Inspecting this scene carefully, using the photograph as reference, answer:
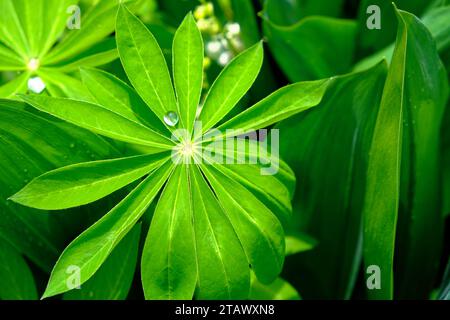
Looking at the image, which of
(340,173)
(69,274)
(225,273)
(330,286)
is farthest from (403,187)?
(69,274)

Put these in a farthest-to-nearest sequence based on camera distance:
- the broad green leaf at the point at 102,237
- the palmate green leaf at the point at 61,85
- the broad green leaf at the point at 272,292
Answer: the broad green leaf at the point at 272,292
the palmate green leaf at the point at 61,85
the broad green leaf at the point at 102,237

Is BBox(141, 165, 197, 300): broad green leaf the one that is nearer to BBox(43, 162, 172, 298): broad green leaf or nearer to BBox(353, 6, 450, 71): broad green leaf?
BBox(43, 162, 172, 298): broad green leaf

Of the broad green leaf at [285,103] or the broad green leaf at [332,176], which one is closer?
the broad green leaf at [285,103]

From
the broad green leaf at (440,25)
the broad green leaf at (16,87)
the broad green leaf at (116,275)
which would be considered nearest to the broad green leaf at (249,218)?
the broad green leaf at (116,275)

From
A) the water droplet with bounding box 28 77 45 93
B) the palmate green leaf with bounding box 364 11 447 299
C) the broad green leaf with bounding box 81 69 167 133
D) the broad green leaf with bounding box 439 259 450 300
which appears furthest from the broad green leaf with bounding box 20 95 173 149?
the broad green leaf with bounding box 439 259 450 300

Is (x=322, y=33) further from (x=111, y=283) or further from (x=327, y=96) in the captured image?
(x=111, y=283)

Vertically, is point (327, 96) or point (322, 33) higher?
point (322, 33)

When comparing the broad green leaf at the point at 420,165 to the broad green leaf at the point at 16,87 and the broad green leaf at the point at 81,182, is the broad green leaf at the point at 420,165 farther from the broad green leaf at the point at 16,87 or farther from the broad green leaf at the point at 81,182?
the broad green leaf at the point at 16,87

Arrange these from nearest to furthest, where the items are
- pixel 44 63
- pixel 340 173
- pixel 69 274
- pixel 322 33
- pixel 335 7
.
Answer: pixel 69 274
pixel 44 63
pixel 340 173
pixel 322 33
pixel 335 7
